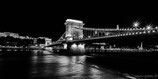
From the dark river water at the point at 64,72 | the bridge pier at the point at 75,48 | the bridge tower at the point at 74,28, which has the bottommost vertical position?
the dark river water at the point at 64,72

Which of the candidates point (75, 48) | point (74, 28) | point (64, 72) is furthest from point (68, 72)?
point (74, 28)

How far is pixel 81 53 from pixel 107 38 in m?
20.1

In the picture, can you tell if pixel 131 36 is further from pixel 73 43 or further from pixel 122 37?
pixel 73 43

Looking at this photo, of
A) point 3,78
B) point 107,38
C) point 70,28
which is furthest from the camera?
point 70,28

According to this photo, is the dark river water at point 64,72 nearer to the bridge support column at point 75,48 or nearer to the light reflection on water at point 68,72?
the light reflection on water at point 68,72

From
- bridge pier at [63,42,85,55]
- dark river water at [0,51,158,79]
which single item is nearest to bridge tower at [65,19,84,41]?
bridge pier at [63,42,85,55]

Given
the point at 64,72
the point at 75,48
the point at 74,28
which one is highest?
the point at 74,28

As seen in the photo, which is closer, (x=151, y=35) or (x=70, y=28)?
(x=151, y=35)

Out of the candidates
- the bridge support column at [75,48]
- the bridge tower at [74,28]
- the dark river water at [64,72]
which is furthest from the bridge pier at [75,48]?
the dark river water at [64,72]

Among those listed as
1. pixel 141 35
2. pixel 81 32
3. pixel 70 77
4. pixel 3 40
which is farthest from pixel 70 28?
pixel 3 40

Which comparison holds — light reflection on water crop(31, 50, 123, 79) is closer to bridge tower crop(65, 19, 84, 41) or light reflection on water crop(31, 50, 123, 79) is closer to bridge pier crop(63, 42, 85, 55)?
bridge pier crop(63, 42, 85, 55)

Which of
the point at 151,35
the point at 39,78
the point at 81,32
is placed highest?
the point at 81,32

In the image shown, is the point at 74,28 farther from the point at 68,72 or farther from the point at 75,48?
the point at 68,72

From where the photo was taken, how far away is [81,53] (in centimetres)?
5153
